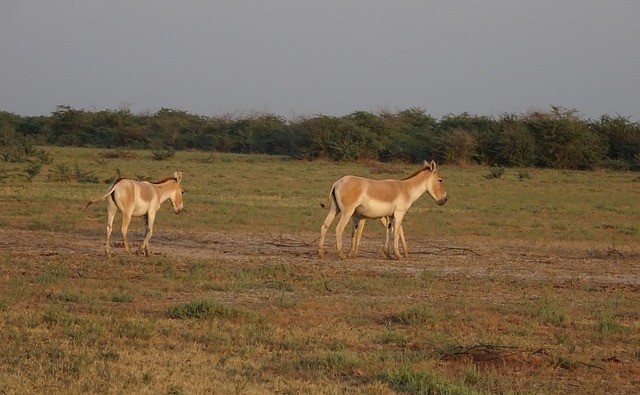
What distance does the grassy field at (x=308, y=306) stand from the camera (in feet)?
23.4

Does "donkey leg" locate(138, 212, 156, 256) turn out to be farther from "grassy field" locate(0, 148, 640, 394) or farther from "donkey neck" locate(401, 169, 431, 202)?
"donkey neck" locate(401, 169, 431, 202)

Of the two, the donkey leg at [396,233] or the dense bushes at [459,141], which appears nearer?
the donkey leg at [396,233]

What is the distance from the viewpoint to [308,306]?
1016cm

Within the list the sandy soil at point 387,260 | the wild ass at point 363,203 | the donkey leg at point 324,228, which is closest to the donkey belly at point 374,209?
the wild ass at point 363,203

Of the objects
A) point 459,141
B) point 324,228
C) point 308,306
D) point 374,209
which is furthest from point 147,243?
point 459,141

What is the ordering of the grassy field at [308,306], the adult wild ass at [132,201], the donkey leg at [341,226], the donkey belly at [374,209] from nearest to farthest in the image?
the grassy field at [308,306] < the adult wild ass at [132,201] < the donkey leg at [341,226] < the donkey belly at [374,209]

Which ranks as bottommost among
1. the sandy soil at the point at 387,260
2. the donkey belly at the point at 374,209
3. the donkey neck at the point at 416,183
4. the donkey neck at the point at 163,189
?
the sandy soil at the point at 387,260

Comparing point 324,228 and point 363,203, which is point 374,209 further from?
point 324,228

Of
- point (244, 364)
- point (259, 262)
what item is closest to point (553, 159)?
point (259, 262)

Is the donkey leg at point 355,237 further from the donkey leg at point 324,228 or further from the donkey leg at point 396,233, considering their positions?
the donkey leg at point 396,233

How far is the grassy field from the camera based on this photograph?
7.14 m

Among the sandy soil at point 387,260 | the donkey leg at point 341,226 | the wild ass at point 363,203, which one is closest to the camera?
the sandy soil at point 387,260

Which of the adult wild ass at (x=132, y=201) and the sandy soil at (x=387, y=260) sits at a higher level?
the adult wild ass at (x=132, y=201)

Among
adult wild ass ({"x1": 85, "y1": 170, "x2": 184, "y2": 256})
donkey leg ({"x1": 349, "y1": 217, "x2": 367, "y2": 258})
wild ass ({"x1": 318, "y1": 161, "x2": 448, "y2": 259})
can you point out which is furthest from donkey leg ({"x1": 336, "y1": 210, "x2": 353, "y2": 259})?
adult wild ass ({"x1": 85, "y1": 170, "x2": 184, "y2": 256})
